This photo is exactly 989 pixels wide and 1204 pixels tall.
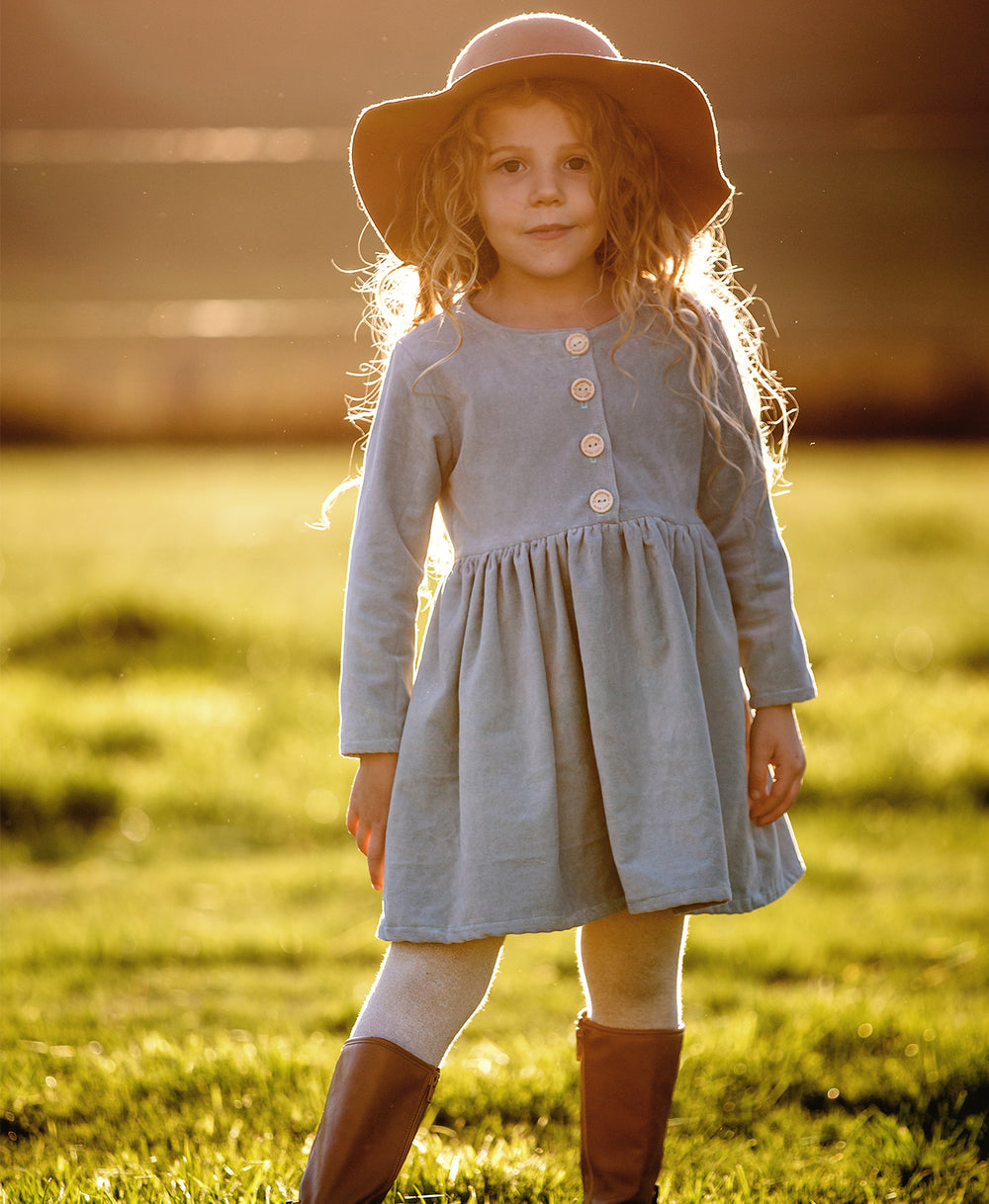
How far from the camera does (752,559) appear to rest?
1.96m

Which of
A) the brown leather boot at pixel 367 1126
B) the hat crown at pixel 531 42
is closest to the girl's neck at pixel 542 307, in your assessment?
the hat crown at pixel 531 42

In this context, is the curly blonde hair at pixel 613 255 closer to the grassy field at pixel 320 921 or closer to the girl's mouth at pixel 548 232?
the girl's mouth at pixel 548 232

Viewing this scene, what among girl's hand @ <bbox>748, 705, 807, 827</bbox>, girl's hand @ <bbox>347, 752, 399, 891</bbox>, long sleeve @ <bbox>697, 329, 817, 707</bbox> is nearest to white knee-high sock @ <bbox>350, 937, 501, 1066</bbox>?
girl's hand @ <bbox>347, 752, 399, 891</bbox>

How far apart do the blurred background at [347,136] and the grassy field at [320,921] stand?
4.29 feet

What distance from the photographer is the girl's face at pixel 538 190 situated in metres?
1.82

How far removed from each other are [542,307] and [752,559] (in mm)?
481

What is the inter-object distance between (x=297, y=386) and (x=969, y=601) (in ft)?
12.2

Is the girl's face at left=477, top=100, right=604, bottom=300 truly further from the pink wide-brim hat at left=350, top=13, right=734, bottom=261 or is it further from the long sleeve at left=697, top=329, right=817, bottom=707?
the long sleeve at left=697, top=329, right=817, bottom=707

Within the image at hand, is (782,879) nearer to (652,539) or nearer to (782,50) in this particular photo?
(652,539)

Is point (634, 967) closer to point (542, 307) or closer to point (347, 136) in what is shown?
point (542, 307)

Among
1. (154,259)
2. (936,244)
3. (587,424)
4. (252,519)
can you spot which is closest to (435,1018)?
(587,424)

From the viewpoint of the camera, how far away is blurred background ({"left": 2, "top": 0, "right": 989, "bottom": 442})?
2.69 metres

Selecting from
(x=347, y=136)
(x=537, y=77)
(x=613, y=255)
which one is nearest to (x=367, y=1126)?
(x=613, y=255)

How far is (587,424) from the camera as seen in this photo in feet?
5.95
